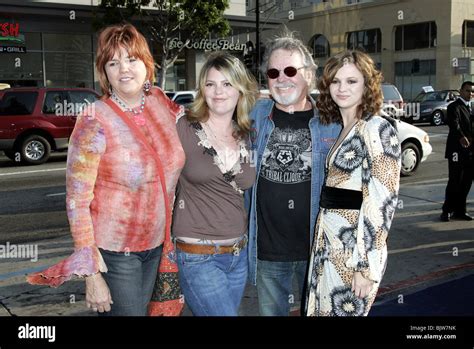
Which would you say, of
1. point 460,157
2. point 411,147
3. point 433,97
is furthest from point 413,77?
point 460,157

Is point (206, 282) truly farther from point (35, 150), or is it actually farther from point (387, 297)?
point (35, 150)

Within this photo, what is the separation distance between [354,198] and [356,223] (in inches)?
4.6

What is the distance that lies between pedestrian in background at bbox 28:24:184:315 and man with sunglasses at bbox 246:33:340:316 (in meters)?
0.57

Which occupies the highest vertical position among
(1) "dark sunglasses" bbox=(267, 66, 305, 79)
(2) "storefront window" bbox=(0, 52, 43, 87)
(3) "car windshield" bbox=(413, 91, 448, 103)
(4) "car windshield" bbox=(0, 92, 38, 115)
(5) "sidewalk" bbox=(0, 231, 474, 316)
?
(2) "storefront window" bbox=(0, 52, 43, 87)

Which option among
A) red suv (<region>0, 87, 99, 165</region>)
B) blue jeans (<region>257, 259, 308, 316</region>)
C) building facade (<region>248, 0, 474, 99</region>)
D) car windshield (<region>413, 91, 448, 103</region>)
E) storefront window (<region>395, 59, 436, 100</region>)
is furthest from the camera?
storefront window (<region>395, 59, 436, 100</region>)

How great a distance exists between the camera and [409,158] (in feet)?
35.9

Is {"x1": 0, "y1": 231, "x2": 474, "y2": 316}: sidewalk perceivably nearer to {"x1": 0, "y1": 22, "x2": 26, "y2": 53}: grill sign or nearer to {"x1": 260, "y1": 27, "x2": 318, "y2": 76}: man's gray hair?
{"x1": 260, "y1": 27, "x2": 318, "y2": 76}: man's gray hair

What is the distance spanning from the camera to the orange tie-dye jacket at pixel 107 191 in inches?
91.8

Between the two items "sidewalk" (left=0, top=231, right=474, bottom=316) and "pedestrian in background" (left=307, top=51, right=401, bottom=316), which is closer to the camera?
"pedestrian in background" (left=307, top=51, right=401, bottom=316)

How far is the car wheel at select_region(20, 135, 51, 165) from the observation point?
13.7 meters

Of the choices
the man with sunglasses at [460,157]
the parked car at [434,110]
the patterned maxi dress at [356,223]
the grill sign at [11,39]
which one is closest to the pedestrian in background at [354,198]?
the patterned maxi dress at [356,223]

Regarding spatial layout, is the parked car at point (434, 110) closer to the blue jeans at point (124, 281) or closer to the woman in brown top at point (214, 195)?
the woman in brown top at point (214, 195)

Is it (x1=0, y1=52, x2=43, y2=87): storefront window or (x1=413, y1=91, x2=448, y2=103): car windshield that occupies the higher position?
(x1=0, y1=52, x2=43, y2=87): storefront window

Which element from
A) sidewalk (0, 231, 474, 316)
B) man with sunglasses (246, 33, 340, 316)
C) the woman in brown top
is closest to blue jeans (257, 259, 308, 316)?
man with sunglasses (246, 33, 340, 316)
